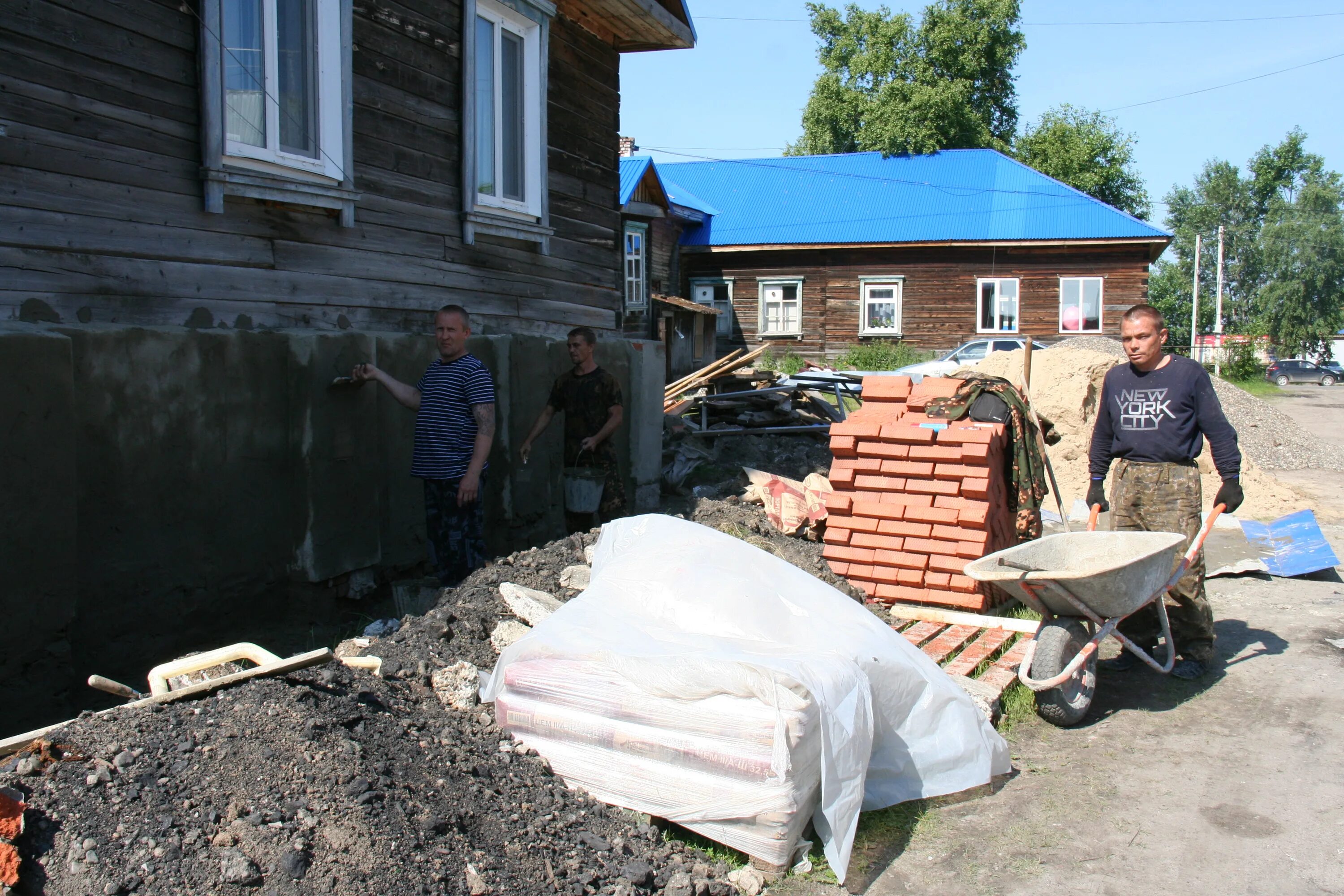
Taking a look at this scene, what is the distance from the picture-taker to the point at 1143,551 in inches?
176

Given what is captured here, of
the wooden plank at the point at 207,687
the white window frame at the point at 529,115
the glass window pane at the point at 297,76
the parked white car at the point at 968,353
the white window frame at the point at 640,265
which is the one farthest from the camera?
the white window frame at the point at 640,265

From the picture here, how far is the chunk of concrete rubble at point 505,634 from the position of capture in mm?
4109

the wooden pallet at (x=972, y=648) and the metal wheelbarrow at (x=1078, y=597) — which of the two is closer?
the metal wheelbarrow at (x=1078, y=597)

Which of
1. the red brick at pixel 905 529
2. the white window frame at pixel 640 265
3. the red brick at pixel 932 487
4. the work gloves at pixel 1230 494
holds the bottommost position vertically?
the red brick at pixel 905 529

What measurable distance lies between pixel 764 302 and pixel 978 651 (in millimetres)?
23649

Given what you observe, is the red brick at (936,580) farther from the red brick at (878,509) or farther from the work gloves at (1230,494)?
the work gloves at (1230,494)

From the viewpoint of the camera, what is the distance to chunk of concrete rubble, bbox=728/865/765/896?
2959 millimetres

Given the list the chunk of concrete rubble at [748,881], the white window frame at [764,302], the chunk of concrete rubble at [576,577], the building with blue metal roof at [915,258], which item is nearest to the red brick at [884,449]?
the chunk of concrete rubble at [576,577]

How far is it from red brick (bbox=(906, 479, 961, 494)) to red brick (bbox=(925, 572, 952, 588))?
46 centimetres

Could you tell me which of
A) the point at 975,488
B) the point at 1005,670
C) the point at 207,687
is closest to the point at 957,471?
the point at 975,488

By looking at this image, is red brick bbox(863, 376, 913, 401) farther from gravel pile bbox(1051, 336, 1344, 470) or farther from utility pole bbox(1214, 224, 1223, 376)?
utility pole bbox(1214, 224, 1223, 376)

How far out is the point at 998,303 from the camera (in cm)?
2639

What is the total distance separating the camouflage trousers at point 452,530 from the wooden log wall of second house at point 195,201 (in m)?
1.14

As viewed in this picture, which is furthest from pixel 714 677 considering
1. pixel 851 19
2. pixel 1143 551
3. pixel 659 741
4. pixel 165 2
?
pixel 851 19
